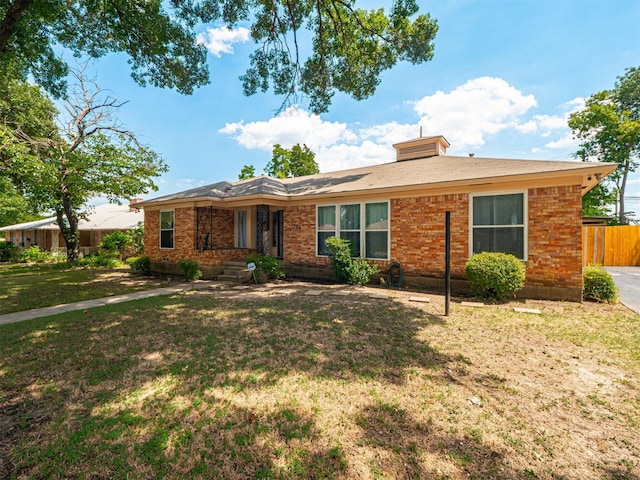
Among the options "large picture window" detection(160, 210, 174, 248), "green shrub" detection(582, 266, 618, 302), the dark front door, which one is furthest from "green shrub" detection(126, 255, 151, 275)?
"green shrub" detection(582, 266, 618, 302)

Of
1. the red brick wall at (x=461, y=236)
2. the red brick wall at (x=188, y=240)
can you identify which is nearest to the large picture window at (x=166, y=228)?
the red brick wall at (x=188, y=240)

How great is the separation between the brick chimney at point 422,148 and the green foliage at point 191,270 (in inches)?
394

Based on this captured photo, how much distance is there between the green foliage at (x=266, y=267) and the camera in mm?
10539

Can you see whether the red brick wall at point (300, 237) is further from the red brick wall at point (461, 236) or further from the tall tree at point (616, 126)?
the tall tree at point (616, 126)

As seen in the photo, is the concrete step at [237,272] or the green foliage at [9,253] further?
the green foliage at [9,253]

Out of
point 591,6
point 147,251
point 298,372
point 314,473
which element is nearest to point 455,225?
point 591,6

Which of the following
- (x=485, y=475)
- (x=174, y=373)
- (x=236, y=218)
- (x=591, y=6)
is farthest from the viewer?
(x=236, y=218)

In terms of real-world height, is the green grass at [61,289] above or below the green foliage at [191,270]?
below

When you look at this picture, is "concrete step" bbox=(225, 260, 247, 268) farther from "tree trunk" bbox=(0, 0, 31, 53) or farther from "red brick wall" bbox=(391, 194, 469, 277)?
"tree trunk" bbox=(0, 0, 31, 53)

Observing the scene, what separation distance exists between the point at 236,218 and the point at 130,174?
7.10 meters

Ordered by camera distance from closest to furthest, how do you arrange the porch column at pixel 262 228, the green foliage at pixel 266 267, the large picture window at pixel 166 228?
the green foliage at pixel 266 267, the porch column at pixel 262 228, the large picture window at pixel 166 228

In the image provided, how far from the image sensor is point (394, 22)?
9.78 metres

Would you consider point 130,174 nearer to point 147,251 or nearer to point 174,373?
point 147,251

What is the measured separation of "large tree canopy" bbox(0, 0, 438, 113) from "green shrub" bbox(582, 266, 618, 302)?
28.1ft
